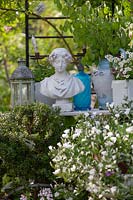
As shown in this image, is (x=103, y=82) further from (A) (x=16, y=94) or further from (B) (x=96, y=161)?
(B) (x=96, y=161)

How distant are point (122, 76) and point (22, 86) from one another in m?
0.65

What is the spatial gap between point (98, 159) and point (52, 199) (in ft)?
2.29

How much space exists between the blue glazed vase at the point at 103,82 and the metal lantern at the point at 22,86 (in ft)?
1.39

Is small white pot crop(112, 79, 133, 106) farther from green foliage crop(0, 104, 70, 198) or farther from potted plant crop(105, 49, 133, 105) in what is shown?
green foliage crop(0, 104, 70, 198)

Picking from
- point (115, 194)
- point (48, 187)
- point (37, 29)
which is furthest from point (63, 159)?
point (37, 29)

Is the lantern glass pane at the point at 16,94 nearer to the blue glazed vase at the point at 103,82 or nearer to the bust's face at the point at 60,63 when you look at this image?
the bust's face at the point at 60,63

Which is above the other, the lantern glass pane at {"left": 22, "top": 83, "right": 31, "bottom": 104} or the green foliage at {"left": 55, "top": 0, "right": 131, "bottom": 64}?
the green foliage at {"left": 55, "top": 0, "right": 131, "bottom": 64}

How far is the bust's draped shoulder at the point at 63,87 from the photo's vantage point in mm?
4082

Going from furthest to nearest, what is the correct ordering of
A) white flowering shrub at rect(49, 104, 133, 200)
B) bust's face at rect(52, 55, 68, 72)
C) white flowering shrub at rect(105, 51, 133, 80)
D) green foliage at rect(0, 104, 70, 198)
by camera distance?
bust's face at rect(52, 55, 68, 72), white flowering shrub at rect(105, 51, 133, 80), green foliage at rect(0, 104, 70, 198), white flowering shrub at rect(49, 104, 133, 200)

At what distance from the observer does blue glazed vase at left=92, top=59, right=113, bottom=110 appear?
4219mm

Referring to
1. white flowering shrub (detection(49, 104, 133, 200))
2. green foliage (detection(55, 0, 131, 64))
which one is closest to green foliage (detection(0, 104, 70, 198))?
white flowering shrub (detection(49, 104, 133, 200))

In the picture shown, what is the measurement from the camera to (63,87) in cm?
409

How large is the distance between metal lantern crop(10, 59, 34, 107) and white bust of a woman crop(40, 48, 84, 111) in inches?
4.1

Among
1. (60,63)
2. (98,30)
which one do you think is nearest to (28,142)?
(60,63)
